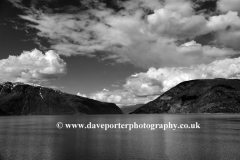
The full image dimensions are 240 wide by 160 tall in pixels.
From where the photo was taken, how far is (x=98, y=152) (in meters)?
53.7

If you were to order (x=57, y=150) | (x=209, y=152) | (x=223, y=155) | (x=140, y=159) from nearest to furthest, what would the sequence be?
(x=140, y=159) → (x=223, y=155) → (x=209, y=152) → (x=57, y=150)

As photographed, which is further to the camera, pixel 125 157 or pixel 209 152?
pixel 209 152

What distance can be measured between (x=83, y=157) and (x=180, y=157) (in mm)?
22022

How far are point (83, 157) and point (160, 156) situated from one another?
698 inches

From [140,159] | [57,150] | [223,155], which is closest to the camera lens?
[140,159]

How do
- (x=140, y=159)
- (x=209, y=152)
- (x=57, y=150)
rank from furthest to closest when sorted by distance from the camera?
(x=57, y=150) < (x=209, y=152) < (x=140, y=159)

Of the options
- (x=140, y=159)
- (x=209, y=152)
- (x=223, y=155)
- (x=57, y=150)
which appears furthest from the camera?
(x=57, y=150)

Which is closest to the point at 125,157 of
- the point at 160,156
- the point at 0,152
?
the point at 160,156

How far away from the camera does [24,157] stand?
161 feet

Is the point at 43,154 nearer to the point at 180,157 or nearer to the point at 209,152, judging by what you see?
the point at 180,157

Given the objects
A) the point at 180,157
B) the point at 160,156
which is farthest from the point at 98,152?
the point at 180,157

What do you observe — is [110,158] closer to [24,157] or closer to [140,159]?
[140,159]

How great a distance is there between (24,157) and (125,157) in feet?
76.6

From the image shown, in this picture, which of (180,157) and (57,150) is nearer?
(180,157)
